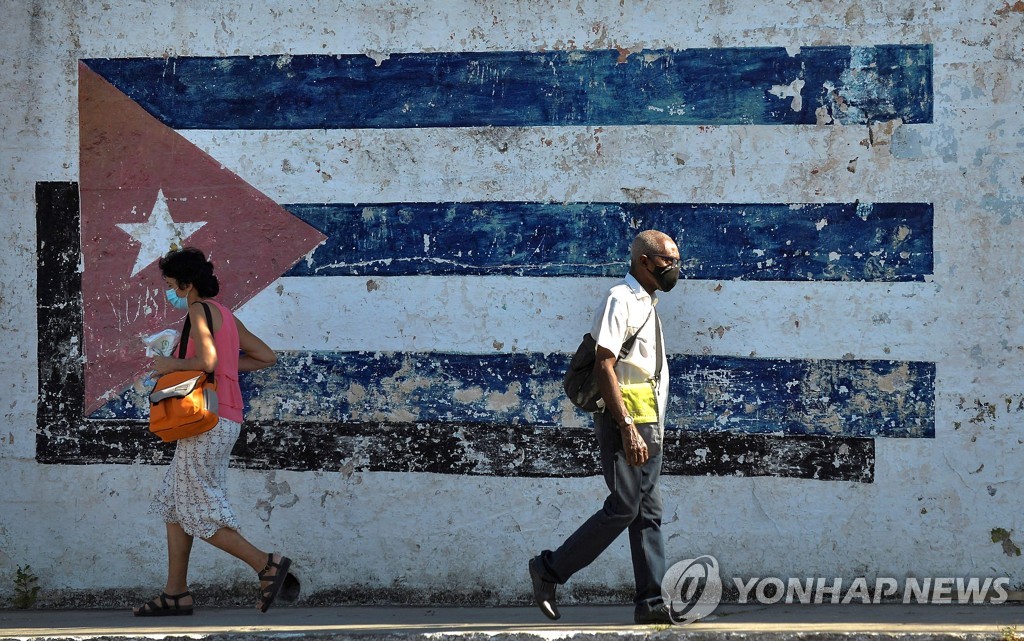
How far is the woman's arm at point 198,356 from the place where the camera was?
15.3 feet

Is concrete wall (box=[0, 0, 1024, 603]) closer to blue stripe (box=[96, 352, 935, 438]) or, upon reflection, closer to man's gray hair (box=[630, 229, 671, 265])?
blue stripe (box=[96, 352, 935, 438])

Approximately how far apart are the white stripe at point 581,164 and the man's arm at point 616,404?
1245 millimetres

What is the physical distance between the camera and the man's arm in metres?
4.18

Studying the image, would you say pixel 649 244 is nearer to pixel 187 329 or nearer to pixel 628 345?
pixel 628 345

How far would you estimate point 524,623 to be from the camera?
4.73 metres

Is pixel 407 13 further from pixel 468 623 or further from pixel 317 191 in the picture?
pixel 468 623

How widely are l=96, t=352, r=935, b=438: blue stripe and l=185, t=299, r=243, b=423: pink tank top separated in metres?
0.50

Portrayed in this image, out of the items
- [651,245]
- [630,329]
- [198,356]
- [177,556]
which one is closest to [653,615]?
[630,329]

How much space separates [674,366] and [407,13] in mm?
2162

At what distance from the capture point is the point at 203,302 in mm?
4781

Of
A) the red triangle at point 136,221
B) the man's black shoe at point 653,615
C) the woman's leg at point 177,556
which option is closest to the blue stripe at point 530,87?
the red triangle at point 136,221

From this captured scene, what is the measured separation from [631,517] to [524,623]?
0.80 meters

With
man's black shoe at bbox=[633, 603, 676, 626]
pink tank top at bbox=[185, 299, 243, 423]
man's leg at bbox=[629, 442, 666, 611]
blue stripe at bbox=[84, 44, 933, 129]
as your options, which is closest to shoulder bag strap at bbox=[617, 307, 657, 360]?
man's leg at bbox=[629, 442, 666, 611]

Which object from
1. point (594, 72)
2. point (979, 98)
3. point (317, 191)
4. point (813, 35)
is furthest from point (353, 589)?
point (979, 98)
